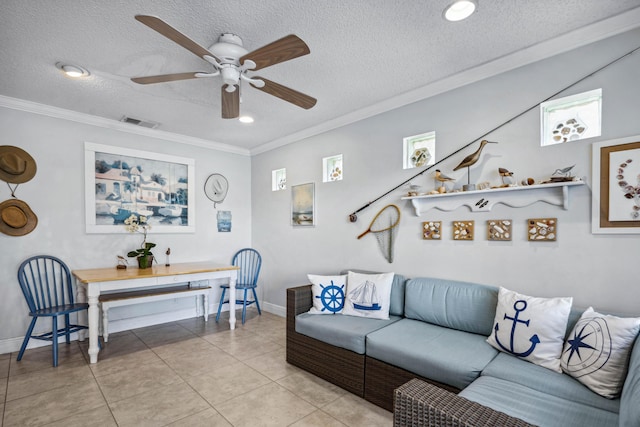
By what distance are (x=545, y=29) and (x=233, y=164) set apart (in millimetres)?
4139

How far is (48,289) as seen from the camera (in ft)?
11.1

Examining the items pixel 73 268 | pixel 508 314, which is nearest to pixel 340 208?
pixel 508 314

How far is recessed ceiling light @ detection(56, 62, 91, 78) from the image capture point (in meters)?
2.50

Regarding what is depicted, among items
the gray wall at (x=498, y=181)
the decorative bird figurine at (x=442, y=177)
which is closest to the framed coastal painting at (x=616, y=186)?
the gray wall at (x=498, y=181)

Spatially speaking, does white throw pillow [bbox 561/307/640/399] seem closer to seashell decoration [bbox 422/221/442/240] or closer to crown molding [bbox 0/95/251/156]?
seashell decoration [bbox 422/221/442/240]

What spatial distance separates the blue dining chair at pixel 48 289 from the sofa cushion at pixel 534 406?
141 inches

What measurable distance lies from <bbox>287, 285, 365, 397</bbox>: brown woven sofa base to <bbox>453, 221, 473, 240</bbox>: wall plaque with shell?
128 centimetres

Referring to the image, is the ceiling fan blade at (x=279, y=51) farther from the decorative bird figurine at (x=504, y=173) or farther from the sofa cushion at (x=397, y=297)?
the sofa cushion at (x=397, y=297)

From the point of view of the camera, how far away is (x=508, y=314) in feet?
6.70

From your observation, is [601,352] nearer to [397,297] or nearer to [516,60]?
[397,297]

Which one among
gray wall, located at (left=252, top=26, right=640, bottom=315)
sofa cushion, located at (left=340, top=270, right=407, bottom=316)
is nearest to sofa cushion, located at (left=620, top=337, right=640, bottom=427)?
gray wall, located at (left=252, top=26, right=640, bottom=315)

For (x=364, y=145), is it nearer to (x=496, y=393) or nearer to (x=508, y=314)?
(x=508, y=314)

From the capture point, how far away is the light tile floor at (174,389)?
2.12m

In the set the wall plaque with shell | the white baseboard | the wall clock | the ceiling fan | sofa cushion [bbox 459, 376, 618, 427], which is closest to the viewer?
sofa cushion [bbox 459, 376, 618, 427]
